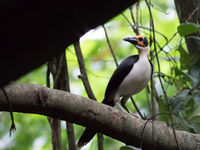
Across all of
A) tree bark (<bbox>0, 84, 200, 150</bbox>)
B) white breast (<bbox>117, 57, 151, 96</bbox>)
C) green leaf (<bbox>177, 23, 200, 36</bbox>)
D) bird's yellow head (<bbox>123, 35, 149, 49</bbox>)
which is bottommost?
tree bark (<bbox>0, 84, 200, 150</bbox>)

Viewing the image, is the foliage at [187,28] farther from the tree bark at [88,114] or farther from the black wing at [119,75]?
the black wing at [119,75]

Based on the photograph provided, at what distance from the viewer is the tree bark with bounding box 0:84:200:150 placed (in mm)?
1812

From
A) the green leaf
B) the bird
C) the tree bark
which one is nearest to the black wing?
the bird

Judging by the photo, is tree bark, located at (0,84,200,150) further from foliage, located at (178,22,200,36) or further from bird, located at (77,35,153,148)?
bird, located at (77,35,153,148)

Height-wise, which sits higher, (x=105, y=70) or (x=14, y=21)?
(x=105, y=70)

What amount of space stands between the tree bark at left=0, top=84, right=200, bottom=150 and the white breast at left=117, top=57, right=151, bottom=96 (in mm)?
1245

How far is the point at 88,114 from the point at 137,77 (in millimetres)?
1743

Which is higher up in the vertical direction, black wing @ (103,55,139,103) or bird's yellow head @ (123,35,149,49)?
bird's yellow head @ (123,35,149,49)

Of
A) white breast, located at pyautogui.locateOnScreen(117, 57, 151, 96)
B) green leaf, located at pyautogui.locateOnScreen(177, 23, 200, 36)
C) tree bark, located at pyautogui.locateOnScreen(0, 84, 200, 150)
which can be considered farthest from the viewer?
white breast, located at pyautogui.locateOnScreen(117, 57, 151, 96)

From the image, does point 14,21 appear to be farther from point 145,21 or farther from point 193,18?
point 145,21

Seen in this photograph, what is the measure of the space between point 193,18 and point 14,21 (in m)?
3.14

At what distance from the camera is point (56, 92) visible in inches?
76.7

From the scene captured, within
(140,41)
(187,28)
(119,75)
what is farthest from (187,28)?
(140,41)

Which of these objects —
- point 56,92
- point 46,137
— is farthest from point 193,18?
point 46,137
